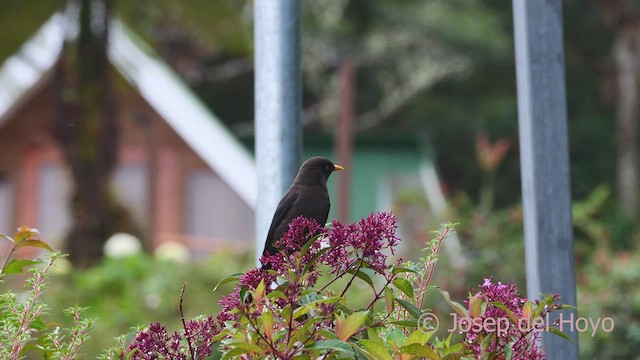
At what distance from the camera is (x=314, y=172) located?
369 cm

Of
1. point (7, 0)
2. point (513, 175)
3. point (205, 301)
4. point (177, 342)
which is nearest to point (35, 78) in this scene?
point (7, 0)

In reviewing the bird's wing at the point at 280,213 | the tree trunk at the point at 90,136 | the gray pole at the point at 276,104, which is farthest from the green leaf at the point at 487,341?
the tree trunk at the point at 90,136

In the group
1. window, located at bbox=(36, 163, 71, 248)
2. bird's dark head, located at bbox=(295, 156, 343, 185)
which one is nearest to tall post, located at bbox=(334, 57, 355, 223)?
window, located at bbox=(36, 163, 71, 248)

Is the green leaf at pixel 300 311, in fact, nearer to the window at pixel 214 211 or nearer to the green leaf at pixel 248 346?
the green leaf at pixel 248 346

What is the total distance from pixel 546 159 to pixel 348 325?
144 centimetres

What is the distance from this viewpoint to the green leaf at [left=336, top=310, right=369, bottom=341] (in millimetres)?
2207

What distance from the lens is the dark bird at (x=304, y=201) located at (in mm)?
3211

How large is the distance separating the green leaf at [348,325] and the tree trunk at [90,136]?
11.4 meters

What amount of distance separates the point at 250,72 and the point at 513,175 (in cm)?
759

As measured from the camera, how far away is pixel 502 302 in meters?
2.37

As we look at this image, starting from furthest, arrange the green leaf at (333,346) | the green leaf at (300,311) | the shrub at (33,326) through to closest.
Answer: the shrub at (33,326), the green leaf at (300,311), the green leaf at (333,346)

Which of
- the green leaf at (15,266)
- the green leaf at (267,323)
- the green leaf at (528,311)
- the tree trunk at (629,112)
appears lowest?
the green leaf at (267,323)

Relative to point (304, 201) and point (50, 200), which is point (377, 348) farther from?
point (50, 200)

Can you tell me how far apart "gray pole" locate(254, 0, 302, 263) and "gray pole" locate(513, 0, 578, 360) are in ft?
2.36
